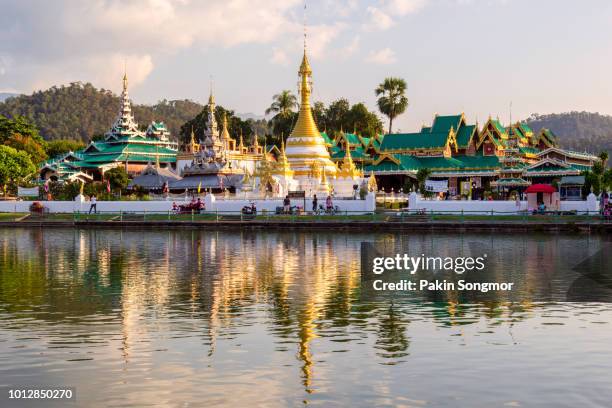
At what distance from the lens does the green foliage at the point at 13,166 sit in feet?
244

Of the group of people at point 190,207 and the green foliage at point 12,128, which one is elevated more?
the green foliage at point 12,128

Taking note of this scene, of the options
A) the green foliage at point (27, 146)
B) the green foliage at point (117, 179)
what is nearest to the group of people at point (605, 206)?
the green foliage at point (117, 179)

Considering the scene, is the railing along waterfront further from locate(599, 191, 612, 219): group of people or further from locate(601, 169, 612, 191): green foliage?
locate(601, 169, 612, 191): green foliage

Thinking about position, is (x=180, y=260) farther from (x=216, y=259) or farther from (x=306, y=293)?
(x=306, y=293)

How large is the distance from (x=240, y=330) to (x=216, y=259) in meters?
14.6

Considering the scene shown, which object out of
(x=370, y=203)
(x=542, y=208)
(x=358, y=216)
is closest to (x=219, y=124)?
(x=370, y=203)

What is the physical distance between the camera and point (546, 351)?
1344cm

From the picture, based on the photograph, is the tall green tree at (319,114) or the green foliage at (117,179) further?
the tall green tree at (319,114)

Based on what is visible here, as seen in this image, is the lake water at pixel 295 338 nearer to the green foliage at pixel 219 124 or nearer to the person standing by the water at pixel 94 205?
the person standing by the water at pixel 94 205

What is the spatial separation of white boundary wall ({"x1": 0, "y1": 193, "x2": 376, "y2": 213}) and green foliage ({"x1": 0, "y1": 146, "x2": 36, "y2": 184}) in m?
13.9

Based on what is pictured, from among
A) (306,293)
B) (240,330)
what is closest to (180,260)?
(306,293)

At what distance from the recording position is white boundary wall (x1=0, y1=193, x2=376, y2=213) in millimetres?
54094

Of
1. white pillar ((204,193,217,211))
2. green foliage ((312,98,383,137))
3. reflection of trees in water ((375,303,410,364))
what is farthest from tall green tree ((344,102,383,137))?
reflection of trees in water ((375,303,410,364))

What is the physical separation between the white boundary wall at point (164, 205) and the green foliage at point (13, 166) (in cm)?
1389
